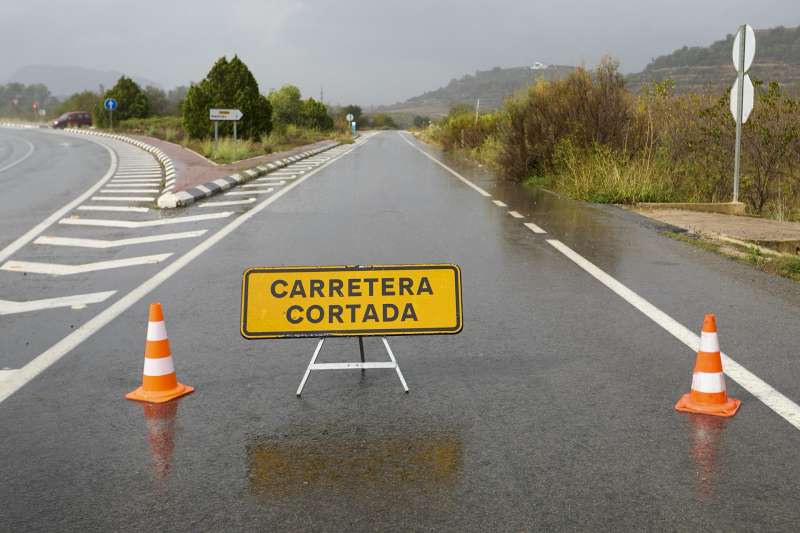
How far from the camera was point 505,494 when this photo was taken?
11.8 ft

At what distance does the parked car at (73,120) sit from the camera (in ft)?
234

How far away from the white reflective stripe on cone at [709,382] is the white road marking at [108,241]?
783cm

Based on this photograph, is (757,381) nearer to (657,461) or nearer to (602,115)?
(657,461)

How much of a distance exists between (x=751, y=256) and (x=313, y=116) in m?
69.8

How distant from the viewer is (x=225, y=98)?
3853 centimetres

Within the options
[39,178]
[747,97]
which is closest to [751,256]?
[747,97]

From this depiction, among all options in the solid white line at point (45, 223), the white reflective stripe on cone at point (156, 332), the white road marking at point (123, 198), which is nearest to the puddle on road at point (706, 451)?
the white reflective stripe on cone at point (156, 332)

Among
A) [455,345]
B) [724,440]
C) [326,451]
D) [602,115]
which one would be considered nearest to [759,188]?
[602,115]

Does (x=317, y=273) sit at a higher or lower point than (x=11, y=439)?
higher

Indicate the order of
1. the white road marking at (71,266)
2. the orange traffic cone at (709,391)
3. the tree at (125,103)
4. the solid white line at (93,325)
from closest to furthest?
the orange traffic cone at (709,391)
the solid white line at (93,325)
the white road marking at (71,266)
the tree at (125,103)

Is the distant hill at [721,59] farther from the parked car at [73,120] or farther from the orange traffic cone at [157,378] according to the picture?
the orange traffic cone at [157,378]

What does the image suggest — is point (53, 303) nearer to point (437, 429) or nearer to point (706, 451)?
point (437, 429)

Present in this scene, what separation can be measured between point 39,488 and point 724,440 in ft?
9.91

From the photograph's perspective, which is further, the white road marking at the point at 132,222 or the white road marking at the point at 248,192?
the white road marking at the point at 248,192
